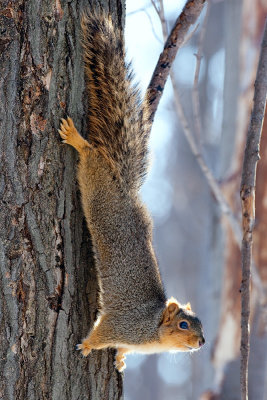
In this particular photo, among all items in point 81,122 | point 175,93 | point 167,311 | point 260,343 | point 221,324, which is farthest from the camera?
point 221,324

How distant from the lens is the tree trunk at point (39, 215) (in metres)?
1.94

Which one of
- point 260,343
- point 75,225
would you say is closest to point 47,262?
point 75,225

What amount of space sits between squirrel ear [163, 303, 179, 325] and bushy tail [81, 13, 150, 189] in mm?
562

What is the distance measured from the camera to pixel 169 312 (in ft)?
8.96

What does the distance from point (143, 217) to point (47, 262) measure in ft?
2.01

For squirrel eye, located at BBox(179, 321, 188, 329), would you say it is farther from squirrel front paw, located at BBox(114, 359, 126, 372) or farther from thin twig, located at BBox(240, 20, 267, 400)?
thin twig, located at BBox(240, 20, 267, 400)

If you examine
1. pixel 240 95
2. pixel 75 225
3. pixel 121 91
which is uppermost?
pixel 240 95

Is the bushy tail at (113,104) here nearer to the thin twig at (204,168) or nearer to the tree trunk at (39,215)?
the tree trunk at (39,215)

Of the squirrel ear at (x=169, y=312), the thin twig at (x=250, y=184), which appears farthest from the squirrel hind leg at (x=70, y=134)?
the squirrel ear at (x=169, y=312)

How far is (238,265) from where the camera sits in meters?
4.88

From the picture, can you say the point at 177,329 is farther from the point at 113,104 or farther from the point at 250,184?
the point at 113,104

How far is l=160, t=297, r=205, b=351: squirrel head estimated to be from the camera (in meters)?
2.70

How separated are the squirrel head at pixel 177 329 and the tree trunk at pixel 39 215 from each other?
2.07 ft

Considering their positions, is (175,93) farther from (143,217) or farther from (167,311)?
(167,311)
